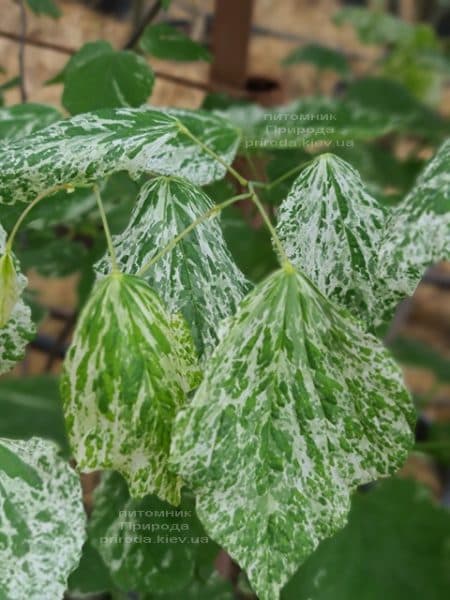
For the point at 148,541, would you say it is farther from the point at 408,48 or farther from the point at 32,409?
the point at 408,48

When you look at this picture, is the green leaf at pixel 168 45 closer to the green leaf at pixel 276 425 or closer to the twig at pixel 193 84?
the twig at pixel 193 84

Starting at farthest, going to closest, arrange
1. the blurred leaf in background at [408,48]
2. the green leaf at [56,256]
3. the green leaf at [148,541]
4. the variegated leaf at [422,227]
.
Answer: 1. the blurred leaf in background at [408,48]
2. the green leaf at [56,256]
3. the green leaf at [148,541]
4. the variegated leaf at [422,227]

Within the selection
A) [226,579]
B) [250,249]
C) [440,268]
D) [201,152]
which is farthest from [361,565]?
[440,268]

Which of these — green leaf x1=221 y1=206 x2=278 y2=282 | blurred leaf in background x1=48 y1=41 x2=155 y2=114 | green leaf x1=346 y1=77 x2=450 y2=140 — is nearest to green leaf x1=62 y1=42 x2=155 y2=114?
blurred leaf in background x1=48 y1=41 x2=155 y2=114

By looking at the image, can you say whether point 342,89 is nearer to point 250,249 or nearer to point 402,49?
point 402,49

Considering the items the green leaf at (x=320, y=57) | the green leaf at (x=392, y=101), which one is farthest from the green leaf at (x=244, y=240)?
the green leaf at (x=320, y=57)

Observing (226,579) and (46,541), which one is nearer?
(46,541)

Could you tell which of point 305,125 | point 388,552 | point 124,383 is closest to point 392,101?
point 305,125
